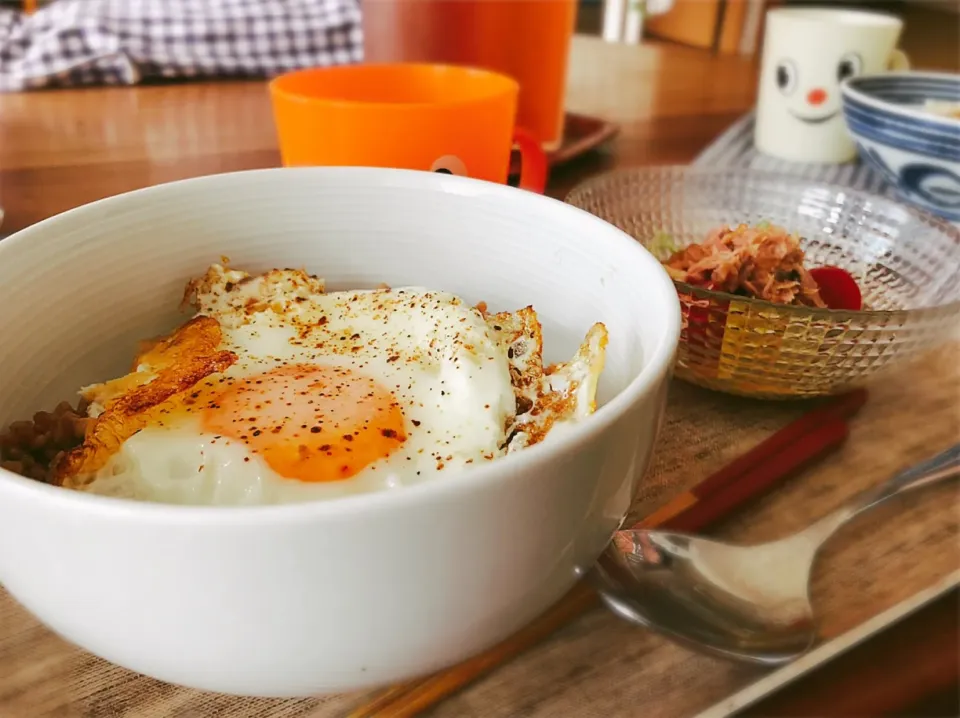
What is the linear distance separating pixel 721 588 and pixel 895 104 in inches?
42.6

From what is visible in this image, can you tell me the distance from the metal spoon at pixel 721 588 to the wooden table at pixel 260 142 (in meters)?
0.04

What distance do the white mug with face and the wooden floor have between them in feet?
8.59

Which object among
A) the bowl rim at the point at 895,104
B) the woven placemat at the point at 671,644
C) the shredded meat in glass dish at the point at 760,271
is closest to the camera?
the woven placemat at the point at 671,644

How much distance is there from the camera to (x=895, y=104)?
1.33m

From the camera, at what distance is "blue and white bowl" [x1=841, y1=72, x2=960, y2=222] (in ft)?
3.63

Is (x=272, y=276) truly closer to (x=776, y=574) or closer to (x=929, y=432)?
(x=776, y=574)

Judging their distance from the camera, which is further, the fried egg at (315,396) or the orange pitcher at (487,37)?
the orange pitcher at (487,37)

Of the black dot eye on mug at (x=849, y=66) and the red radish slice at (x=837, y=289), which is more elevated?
the black dot eye on mug at (x=849, y=66)

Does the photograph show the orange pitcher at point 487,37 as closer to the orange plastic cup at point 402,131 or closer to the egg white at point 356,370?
the orange plastic cup at point 402,131

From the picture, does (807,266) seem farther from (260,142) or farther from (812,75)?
(260,142)

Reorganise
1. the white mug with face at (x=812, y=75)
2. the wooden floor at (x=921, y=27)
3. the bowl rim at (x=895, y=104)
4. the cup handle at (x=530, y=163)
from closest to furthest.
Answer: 1. the cup handle at (x=530, y=163)
2. the bowl rim at (x=895, y=104)
3. the white mug with face at (x=812, y=75)
4. the wooden floor at (x=921, y=27)

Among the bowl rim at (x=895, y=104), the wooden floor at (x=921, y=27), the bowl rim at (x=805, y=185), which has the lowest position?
the wooden floor at (x=921, y=27)

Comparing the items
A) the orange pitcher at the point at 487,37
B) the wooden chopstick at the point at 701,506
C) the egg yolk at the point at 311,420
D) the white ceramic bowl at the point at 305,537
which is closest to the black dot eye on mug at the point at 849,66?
the orange pitcher at the point at 487,37

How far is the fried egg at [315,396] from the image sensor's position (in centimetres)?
53
